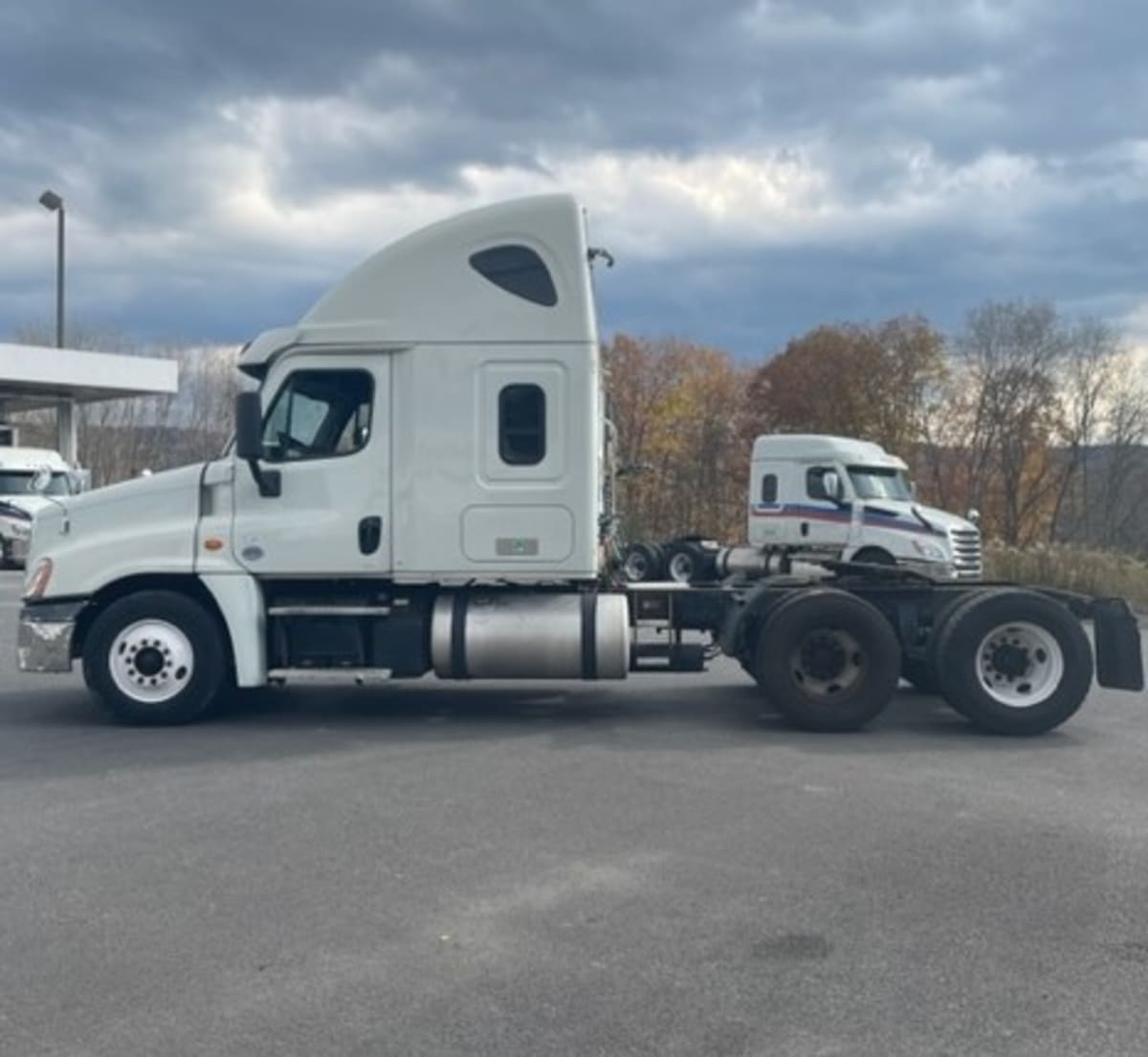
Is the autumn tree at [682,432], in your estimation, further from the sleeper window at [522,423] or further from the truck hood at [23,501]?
the sleeper window at [522,423]

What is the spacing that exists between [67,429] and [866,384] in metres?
29.2

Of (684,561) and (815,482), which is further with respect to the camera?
(684,561)

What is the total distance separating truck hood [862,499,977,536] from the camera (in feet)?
77.0

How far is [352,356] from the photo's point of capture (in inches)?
388

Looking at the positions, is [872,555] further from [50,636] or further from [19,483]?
[19,483]

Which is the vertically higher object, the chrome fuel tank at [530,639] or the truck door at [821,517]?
the truck door at [821,517]

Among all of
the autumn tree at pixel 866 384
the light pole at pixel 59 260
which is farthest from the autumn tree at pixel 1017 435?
the light pole at pixel 59 260

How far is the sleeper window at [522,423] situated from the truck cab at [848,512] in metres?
13.8

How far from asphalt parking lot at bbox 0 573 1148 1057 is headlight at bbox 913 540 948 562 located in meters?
13.4

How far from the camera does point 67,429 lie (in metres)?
42.7

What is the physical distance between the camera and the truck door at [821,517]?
24062 millimetres

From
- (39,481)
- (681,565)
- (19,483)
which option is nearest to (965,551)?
(681,565)

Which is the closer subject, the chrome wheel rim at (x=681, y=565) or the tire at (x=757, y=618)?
the tire at (x=757, y=618)

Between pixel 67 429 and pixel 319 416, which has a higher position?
pixel 67 429
